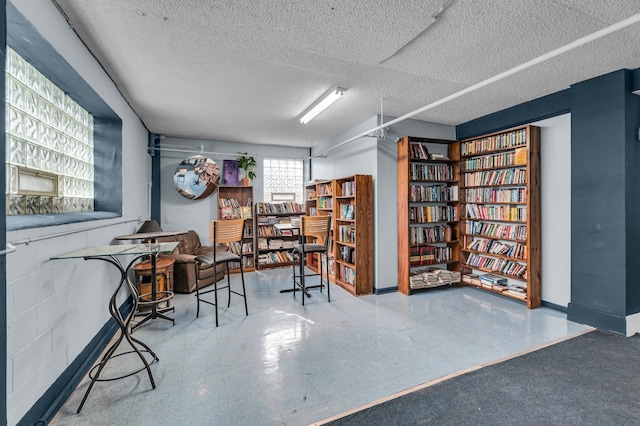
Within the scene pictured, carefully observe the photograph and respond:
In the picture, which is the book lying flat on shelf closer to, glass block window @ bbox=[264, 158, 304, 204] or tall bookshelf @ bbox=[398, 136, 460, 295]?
tall bookshelf @ bbox=[398, 136, 460, 295]

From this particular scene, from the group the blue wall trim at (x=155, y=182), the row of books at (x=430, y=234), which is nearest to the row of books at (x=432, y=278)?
the row of books at (x=430, y=234)

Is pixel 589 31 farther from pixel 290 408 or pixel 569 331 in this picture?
pixel 290 408

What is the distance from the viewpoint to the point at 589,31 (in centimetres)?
222

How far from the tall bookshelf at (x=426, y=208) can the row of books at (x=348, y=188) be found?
0.71 metres

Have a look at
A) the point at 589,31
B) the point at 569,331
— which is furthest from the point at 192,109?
the point at 569,331

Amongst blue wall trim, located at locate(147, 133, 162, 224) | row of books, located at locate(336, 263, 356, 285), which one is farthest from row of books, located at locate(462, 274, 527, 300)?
blue wall trim, located at locate(147, 133, 162, 224)

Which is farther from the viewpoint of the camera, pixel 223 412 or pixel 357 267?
pixel 357 267

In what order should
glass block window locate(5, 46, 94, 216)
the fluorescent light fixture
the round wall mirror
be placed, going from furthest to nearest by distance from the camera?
the round wall mirror
the fluorescent light fixture
glass block window locate(5, 46, 94, 216)

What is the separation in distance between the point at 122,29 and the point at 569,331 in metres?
4.93

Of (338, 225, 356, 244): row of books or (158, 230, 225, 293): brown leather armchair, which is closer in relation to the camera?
(158, 230, 225, 293): brown leather armchair

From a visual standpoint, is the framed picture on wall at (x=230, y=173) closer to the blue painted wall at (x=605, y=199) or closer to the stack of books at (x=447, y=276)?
the stack of books at (x=447, y=276)

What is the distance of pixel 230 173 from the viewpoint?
5973 millimetres

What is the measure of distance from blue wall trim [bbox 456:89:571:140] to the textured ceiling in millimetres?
130

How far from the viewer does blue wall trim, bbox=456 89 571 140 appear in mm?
3447
